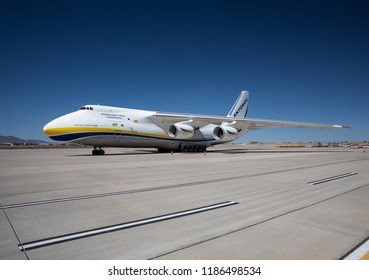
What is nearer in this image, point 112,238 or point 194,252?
point 194,252

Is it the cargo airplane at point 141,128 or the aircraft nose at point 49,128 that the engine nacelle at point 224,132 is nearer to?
the cargo airplane at point 141,128

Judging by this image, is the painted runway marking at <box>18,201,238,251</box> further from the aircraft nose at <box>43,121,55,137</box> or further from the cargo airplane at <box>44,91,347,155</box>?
the aircraft nose at <box>43,121,55,137</box>

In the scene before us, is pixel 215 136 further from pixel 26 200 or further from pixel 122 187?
pixel 26 200

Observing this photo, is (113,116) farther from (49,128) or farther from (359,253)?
(359,253)

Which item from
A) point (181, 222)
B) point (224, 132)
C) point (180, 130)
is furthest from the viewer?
point (224, 132)

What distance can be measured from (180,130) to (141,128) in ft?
13.0

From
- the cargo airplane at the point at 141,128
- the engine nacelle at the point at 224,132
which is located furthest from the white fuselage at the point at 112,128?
the engine nacelle at the point at 224,132

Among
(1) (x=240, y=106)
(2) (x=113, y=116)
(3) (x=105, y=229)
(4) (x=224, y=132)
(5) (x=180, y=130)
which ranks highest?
(1) (x=240, y=106)

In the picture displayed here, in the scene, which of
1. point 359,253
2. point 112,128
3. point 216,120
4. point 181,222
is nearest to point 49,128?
point 112,128

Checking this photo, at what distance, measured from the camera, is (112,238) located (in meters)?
3.42

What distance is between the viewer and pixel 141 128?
80.4 feet

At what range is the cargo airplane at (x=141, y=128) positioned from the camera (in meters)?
20.8
